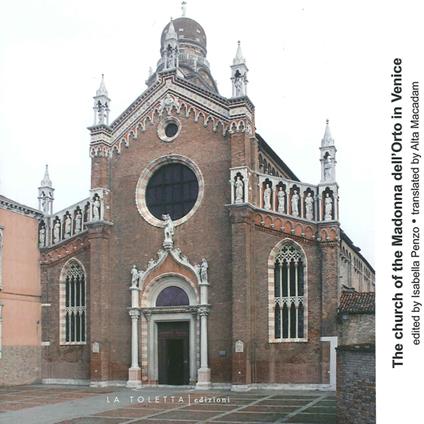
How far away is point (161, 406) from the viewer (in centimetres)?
2142

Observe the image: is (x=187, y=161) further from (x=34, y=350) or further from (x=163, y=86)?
Answer: (x=34, y=350)

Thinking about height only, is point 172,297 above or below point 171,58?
below

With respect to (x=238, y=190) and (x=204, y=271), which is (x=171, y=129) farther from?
(x=204, y=271)

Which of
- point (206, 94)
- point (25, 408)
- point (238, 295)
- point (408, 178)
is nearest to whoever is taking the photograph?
point (408, 178)

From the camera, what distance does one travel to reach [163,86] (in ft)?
98.9

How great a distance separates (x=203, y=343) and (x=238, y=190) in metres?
6.72

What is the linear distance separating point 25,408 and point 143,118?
581 inches

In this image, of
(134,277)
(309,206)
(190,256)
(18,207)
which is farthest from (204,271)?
(18,207)

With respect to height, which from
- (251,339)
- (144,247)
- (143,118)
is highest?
(143,118)

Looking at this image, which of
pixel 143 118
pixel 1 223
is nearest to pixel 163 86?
pixel 143 118

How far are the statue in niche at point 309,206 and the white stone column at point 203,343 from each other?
532cm

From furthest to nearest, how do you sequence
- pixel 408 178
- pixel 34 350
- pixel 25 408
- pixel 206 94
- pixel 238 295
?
pixel 34 350 < pixel 206 94 < pixel 238 295 < pixel 25 408 < pixel 408 178

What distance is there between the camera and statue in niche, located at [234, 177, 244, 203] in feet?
89.0

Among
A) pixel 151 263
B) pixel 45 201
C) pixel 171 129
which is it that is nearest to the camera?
pixel 151 263
